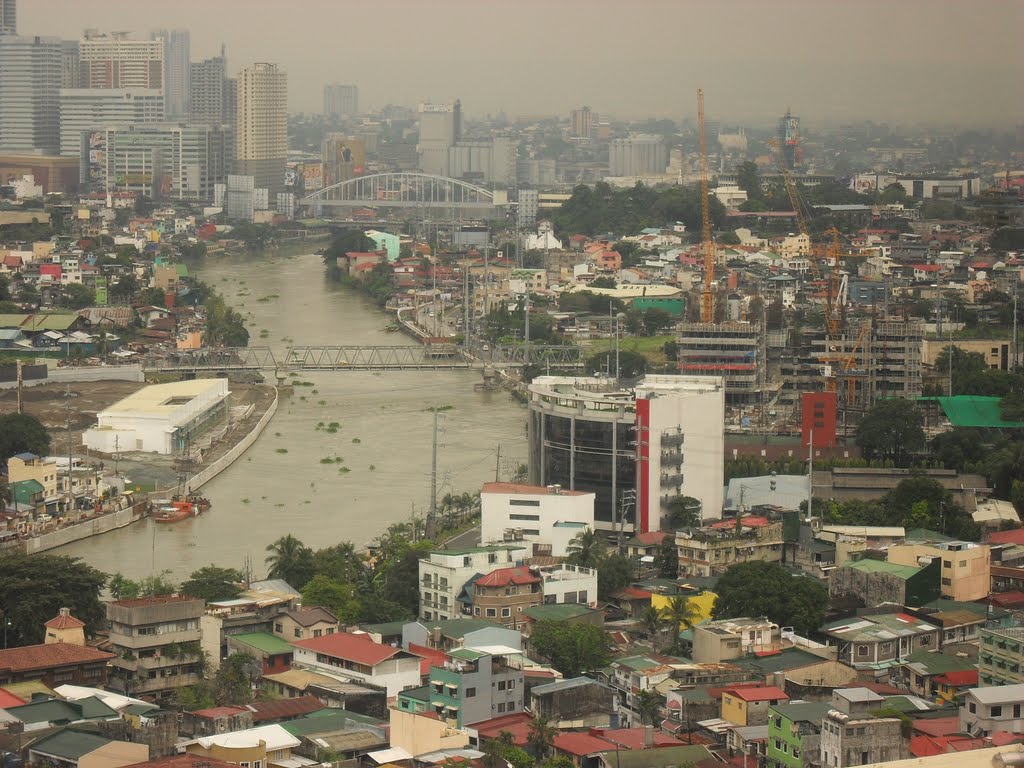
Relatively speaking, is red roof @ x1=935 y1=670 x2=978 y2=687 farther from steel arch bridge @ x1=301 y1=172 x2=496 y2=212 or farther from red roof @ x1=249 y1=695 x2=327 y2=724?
steel arch bridge @ x1=301 y1=172 x2=496 y2=212

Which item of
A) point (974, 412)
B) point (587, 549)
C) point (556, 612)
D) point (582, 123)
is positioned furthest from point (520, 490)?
point (582, 123)

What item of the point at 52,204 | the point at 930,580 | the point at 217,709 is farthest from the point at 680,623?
the point at 52,204

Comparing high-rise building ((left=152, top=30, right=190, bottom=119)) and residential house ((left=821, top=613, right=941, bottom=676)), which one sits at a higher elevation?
high-rise building ((left=152, top=30, right=190, bottom=119))

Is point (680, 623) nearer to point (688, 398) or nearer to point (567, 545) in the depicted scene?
point (567, 545)

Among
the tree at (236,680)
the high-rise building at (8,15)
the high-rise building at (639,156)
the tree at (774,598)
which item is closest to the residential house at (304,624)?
the tree at (236,680)

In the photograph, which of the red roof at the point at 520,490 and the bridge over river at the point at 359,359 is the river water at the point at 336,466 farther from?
the red roof at the point at 520,490

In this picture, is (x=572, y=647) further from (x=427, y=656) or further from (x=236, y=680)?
(x=236, y=680)

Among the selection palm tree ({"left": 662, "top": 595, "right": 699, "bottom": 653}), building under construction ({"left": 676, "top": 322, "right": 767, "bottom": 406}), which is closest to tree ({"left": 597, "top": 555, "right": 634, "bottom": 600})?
palm tree ({"left": 662, "top": 595, "right": 699, "bottom": 653})
